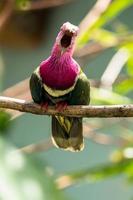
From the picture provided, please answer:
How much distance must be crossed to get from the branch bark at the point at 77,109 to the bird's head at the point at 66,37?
9 cm

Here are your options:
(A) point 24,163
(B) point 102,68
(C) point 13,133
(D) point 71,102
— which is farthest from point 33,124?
(D) point 71,102

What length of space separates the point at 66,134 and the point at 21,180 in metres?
0.12

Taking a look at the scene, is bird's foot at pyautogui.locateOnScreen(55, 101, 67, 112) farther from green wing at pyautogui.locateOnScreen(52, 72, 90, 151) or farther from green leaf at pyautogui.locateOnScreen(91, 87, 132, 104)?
green leaf at pyautogui.locateOnScreen(91, 87, 132, 104)

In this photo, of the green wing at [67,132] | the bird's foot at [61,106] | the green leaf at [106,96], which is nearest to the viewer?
the bird's foot at [61,106]

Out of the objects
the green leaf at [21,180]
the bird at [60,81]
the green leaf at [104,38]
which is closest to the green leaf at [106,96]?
the green leaf at [104,38]

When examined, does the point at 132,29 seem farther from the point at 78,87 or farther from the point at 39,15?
the point at 78,87

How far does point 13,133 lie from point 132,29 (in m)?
0.72

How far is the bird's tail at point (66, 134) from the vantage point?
1068mm

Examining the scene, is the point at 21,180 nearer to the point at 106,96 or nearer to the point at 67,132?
the point at 67,132

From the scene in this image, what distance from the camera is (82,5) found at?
2.67 metres

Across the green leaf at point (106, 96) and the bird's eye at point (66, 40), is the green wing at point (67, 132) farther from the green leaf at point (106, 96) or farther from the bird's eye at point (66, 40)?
the green leaf at point (106, 96)

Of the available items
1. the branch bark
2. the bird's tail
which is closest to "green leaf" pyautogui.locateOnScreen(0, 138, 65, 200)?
the bird's tail

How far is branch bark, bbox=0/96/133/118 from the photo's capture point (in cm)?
84

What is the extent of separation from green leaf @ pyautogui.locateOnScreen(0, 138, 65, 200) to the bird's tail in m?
0.09
